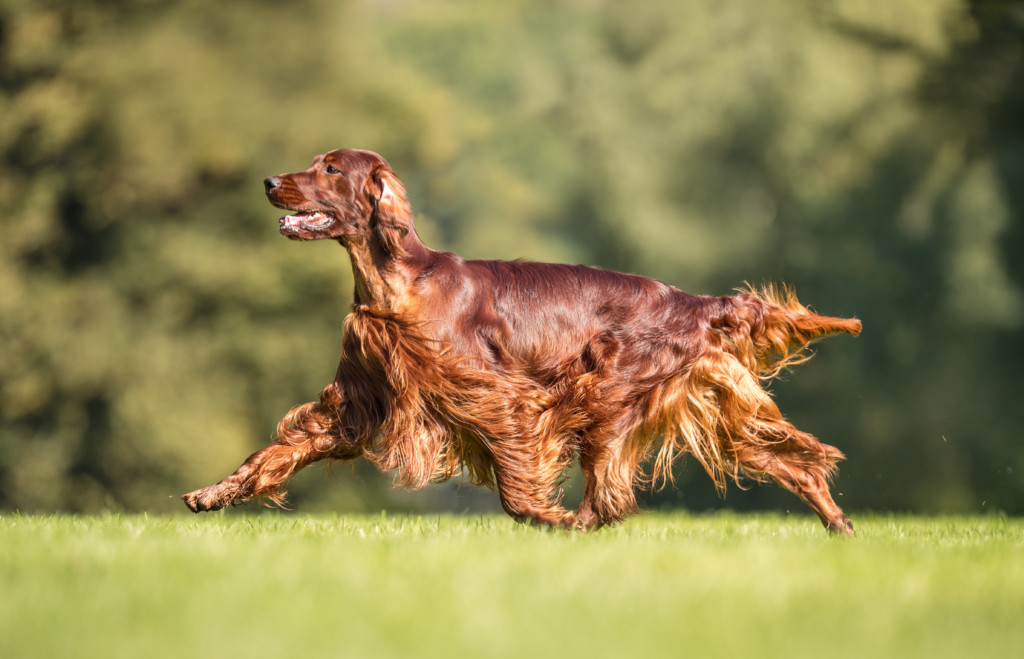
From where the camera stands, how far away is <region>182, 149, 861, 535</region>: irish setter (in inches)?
197

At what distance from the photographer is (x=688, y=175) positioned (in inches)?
581

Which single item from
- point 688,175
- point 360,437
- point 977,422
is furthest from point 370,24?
point 360,437

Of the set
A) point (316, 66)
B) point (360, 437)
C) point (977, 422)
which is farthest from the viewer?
point (316, 66)

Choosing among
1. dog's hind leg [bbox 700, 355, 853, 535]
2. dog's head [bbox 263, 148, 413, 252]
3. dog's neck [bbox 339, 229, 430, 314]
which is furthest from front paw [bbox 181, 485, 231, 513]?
dog's hind leg [bbox 700, 355, 853, 535]

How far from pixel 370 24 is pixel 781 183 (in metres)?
5.79

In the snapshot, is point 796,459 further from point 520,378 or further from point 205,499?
point 205,499

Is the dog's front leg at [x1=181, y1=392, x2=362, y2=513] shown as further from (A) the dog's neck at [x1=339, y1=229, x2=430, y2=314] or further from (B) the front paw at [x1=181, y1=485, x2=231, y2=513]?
(A) the dog's neck at [x1=339, y1=229, x2=430, y2=314]

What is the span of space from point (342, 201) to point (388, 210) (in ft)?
0.71

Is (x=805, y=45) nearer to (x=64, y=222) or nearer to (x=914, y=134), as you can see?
(x=914, y=134)

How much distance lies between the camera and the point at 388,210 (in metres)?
5.00

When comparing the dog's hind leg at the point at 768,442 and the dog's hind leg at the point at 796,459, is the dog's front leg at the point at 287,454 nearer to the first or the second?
the dog's hind leg at the point at 768,442

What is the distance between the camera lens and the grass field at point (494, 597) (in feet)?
8.84

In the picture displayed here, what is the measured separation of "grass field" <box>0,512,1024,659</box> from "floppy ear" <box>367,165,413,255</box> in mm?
1314

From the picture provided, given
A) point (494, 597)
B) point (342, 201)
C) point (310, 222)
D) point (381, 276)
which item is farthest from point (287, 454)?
point (494, 597)
